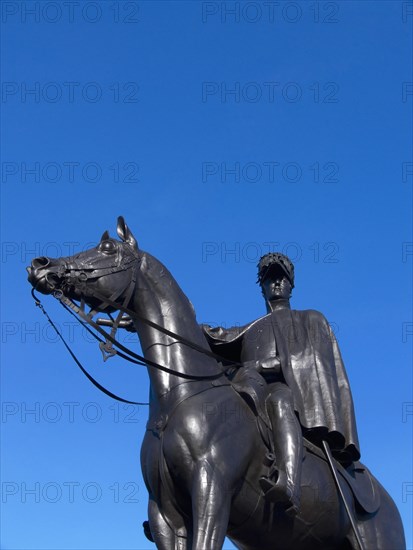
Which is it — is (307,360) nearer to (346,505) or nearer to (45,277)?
(346,505)

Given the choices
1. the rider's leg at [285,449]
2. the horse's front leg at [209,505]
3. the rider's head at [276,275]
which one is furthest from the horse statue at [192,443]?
the rider's head at [276,275]

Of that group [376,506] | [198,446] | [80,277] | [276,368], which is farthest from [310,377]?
[80,277]

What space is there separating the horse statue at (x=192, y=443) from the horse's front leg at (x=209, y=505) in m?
0.01

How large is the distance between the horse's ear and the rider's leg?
7.79ft

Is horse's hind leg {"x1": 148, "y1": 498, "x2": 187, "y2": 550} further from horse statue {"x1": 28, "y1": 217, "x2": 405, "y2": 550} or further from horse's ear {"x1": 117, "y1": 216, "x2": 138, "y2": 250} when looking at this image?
horse's ear {"x1": 117, "y1": 216, "x2": 138, "y2": 250}

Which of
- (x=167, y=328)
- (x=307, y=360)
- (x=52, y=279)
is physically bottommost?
(x=167, y=328)

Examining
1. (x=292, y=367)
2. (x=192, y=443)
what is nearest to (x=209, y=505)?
(x=192, y=443)

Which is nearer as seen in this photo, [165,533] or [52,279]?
[165,533]

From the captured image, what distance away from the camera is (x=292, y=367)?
40.9ft

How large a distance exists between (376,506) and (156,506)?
3.00 meters

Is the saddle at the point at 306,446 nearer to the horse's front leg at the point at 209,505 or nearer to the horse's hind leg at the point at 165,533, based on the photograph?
the horse's front leg at the point at 209,505

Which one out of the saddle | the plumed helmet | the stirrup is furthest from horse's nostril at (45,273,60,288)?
the plumed helmet

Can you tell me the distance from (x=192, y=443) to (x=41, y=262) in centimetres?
271

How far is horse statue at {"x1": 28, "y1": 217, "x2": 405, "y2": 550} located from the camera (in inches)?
409
